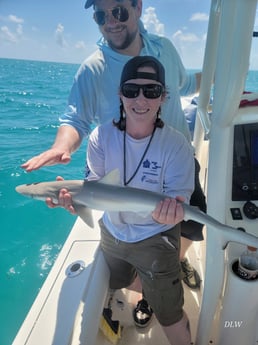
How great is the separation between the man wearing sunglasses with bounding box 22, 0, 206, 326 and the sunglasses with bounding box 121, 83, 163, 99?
0.44 metres

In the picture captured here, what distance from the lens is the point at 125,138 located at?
5.64 feet

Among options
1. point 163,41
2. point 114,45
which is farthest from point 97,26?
point 163,41

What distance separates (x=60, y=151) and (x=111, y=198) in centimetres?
45

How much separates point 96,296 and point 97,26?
1768 mm

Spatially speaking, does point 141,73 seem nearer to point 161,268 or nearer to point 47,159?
point 47,159

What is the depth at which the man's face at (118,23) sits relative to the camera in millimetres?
1973

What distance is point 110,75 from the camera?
6.70ft

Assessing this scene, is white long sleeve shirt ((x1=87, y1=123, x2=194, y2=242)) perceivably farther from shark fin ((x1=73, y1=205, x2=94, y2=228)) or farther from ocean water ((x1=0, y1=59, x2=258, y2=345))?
ocean water ((x1=0, y1=59, x2=258, y2=345))

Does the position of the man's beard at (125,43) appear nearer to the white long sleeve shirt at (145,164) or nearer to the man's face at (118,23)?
the man's face at (118,23)

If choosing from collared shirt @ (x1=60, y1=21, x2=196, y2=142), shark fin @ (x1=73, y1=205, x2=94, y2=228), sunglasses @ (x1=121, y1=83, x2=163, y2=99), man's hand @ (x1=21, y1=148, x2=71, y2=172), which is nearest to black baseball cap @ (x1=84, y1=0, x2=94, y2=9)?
collared shirt @ (x1=60, y1=21, x2=196, y2=142)

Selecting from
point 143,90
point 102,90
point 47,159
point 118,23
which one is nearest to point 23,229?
point 102,90

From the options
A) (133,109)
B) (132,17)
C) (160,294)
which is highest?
(132,17)

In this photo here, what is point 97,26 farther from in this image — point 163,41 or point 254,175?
point 254,175

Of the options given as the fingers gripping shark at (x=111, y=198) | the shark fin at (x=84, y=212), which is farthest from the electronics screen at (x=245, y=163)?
the shark fin at (x=84, y=212)
